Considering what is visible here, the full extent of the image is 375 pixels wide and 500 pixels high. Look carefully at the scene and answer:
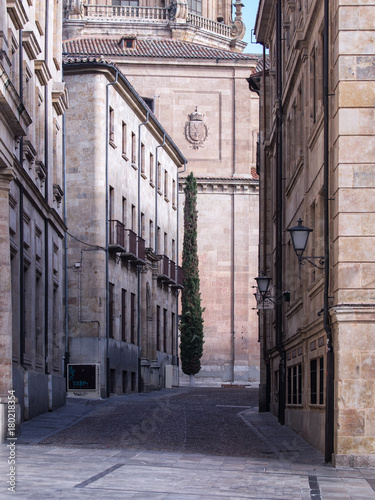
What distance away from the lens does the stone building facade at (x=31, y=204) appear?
67.0 ft

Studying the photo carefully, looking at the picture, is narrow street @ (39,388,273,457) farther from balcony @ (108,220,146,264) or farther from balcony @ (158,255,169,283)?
balcony @ (158,255,169,283)

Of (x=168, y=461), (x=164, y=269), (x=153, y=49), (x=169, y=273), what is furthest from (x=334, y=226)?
(x=153, y=49)

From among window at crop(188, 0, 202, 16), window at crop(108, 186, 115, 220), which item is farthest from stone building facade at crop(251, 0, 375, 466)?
window at crop(188, 0, 202, 16)

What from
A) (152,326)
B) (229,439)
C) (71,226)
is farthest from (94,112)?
(229,439)

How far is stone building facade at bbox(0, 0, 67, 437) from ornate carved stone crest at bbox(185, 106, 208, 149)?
33140 mm

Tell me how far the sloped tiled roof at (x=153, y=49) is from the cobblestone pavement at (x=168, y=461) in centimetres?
4113

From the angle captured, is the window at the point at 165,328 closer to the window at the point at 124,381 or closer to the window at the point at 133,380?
the window at the point at 133,380

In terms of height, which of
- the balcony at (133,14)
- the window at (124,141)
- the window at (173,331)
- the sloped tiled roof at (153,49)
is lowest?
the window at (173,331)

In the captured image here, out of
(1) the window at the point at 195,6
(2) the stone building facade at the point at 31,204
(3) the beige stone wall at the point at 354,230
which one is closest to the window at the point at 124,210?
(2) the stone building facade at the point at 31,204

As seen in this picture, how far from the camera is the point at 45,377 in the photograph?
28219mm

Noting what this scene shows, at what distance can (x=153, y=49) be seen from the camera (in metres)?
67.8

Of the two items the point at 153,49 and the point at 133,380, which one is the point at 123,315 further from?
the point at 153,49

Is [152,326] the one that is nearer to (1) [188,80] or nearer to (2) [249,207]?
(2) [249,207]

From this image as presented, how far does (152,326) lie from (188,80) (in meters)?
20.9
